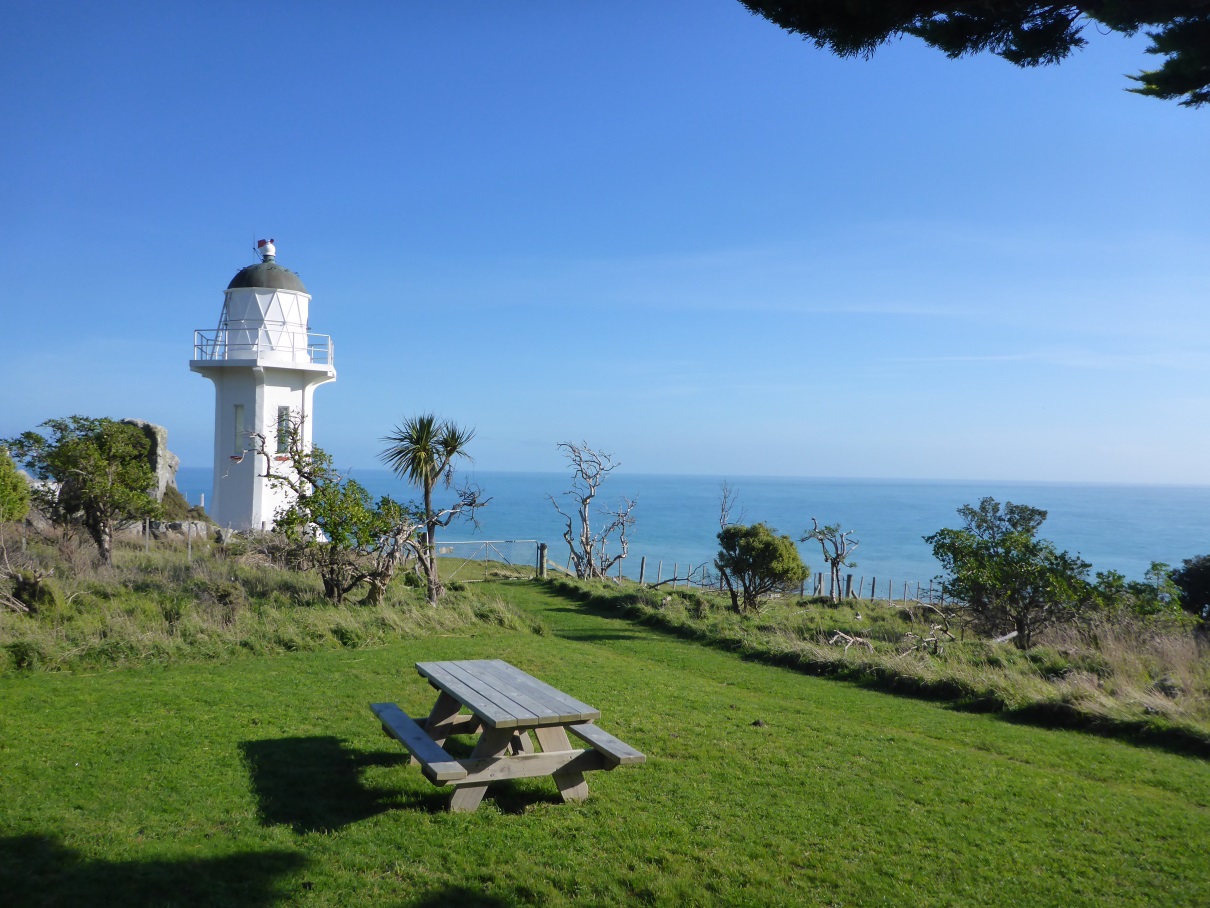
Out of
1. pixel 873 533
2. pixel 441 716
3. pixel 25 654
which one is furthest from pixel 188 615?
pixel 873 533

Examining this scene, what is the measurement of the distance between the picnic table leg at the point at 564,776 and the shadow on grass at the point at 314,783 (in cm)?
83

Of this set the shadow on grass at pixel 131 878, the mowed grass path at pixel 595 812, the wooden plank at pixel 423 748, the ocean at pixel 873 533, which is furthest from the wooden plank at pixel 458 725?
the ocean at pixel 873 533

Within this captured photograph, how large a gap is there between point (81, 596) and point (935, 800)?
37.8 ft

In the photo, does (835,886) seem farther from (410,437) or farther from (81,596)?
(410,437)

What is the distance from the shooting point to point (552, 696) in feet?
19.7

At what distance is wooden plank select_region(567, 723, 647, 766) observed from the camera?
5332 millimetres

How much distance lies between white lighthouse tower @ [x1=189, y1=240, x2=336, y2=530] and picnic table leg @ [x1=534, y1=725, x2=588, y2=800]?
21.4 meters

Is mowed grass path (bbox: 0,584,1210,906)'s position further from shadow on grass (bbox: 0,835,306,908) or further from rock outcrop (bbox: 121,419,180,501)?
rock outcrop (bbox: 121,419,180,501)

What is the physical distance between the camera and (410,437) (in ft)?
56.3

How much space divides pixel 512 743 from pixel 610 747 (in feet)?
3.76

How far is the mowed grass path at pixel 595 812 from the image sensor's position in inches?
177

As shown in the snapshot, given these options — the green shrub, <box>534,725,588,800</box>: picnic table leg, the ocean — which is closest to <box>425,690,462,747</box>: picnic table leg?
<box>534,725,588,800</box>: picnic table leg

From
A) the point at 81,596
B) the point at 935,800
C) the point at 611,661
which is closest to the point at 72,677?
the point at 81,596

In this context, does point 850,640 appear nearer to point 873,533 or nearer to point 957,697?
point 957,697
